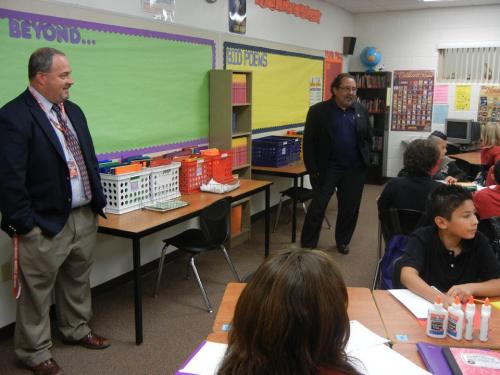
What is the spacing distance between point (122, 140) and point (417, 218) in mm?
2146

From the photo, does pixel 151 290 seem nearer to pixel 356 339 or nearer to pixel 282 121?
pixel 356 339

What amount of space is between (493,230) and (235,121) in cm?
275

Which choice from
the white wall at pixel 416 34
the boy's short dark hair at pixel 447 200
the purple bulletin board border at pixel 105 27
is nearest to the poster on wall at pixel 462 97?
the white wall at pixel 416 34

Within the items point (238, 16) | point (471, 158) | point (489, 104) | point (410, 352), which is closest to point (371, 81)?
point (489, 104)

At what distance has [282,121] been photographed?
240 inches

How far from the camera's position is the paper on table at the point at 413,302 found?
6.04 feet

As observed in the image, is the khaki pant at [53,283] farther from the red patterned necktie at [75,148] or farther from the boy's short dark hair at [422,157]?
the boy's short dark hair at [422,157]

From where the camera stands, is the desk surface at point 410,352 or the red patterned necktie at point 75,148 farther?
the red patterned necktie at point 75,148

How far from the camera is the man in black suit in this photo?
2.37 metres

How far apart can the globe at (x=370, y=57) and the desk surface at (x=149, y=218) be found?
5162mm

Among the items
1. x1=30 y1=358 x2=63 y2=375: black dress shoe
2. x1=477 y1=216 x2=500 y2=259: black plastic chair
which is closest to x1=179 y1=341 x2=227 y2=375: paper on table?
x1=30 y1=358 x2=63 y2=375: black dress shoe

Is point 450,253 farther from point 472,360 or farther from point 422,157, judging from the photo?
point 422,157

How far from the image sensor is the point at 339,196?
15.2 feet

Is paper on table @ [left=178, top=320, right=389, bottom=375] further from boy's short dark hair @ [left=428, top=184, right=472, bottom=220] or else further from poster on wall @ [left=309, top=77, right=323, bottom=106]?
poster on wall @ [left=309, top=77, right=323, bottom=106]
